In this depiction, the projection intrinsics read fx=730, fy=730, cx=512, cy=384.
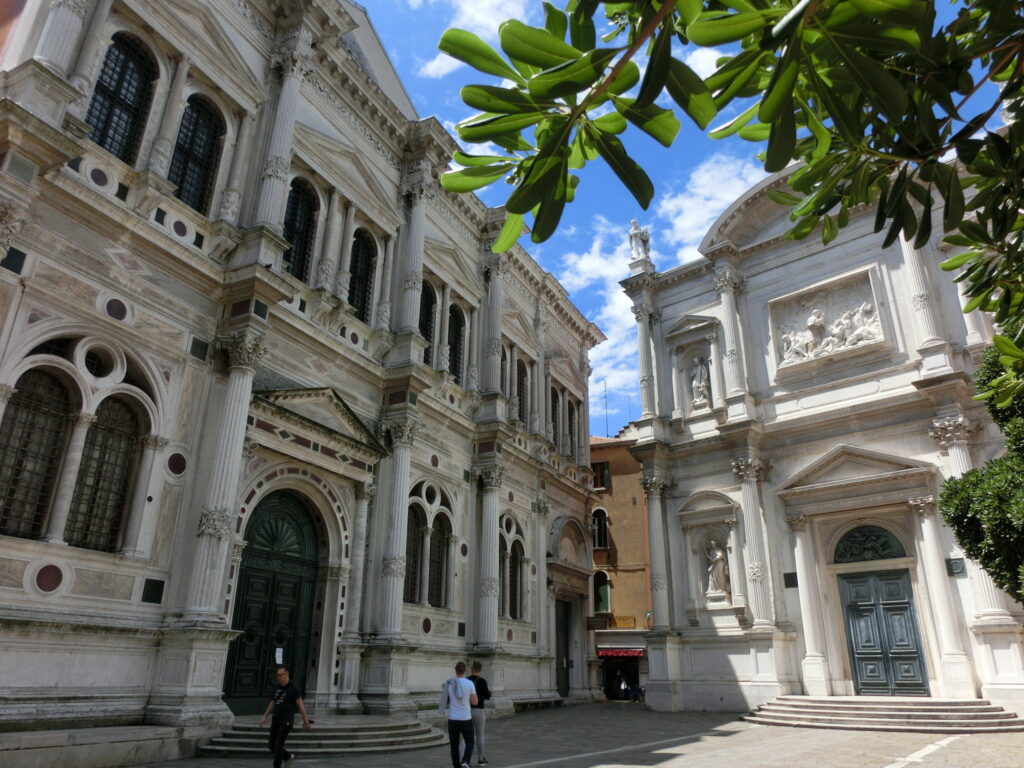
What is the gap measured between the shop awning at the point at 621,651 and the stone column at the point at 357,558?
20.8 metres

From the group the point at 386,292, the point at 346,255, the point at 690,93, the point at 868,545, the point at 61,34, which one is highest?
the point at 346,255

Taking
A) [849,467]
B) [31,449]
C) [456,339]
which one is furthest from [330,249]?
[849,467]

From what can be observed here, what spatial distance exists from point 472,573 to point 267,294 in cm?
953

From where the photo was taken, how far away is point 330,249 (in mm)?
15922

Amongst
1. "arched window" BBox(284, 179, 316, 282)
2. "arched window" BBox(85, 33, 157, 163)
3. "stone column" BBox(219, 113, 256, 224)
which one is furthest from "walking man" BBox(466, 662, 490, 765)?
"arched window" BBox(85, 33, 157, 163)

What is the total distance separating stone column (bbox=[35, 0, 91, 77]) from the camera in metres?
10.1

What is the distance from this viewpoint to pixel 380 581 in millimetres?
15188

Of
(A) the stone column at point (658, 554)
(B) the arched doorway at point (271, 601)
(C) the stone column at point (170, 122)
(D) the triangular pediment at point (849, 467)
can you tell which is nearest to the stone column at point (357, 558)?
(B) the arched doorway at point (271, 601)

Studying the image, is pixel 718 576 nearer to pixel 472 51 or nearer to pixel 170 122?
pixel 170 122

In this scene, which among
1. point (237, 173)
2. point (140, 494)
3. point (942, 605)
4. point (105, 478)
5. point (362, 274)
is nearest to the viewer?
point (105, 478)

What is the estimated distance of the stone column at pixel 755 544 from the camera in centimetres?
1862

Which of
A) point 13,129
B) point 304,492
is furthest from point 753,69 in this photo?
point 304,492

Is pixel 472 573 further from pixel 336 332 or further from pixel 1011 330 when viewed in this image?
pixel 1011 330

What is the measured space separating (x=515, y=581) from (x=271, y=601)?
30.6 ft
